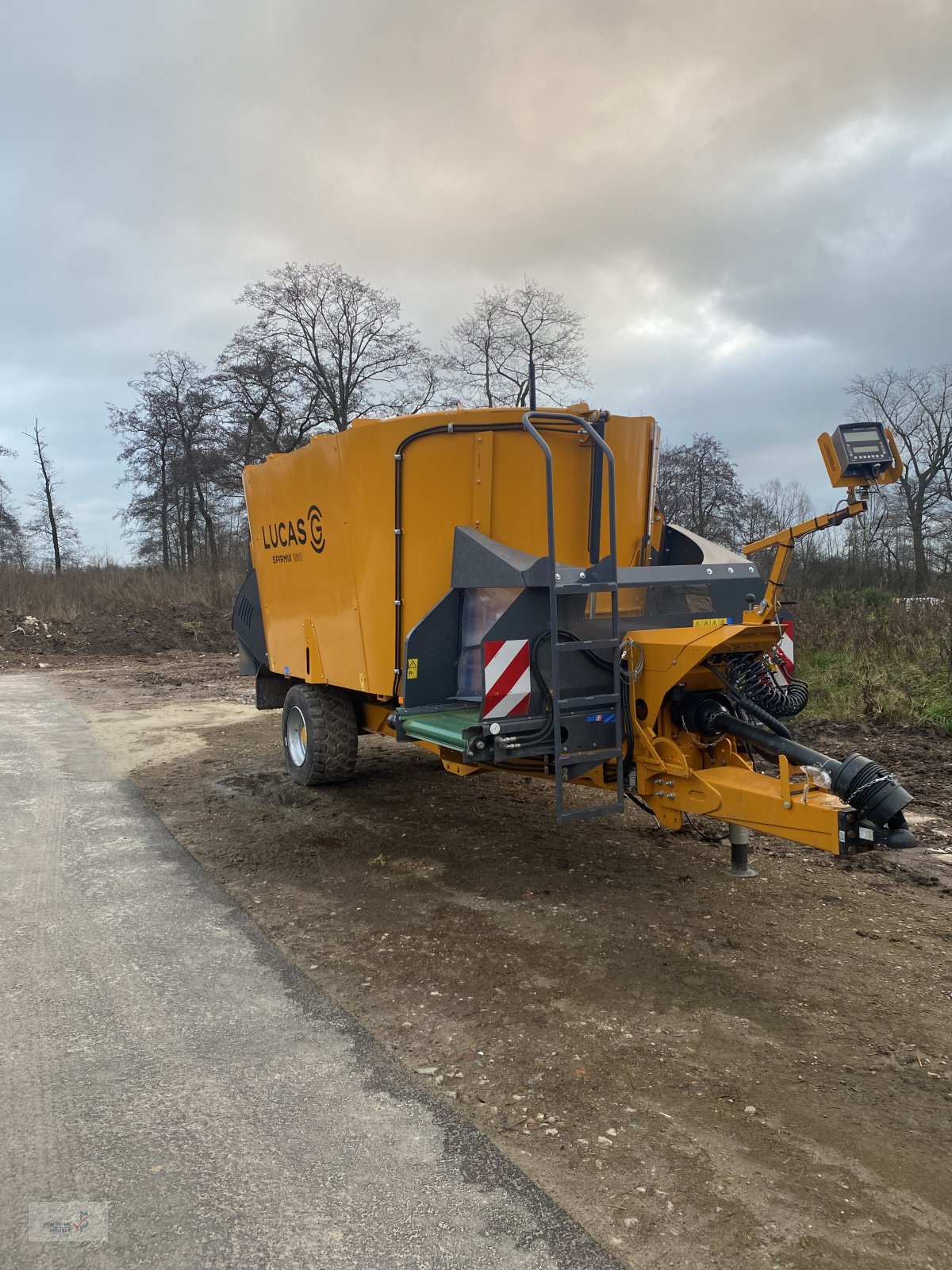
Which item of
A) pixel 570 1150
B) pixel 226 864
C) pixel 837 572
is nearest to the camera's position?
pixel 570 1150

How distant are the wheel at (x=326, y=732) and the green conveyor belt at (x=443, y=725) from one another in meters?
1.65

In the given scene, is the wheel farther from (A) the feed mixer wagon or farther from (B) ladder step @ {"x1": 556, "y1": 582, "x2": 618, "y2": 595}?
(B) ladder step @ {"x1": 556, "y1": 582, "x2": 618, "y2": 595}

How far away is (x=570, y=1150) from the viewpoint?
264 centimetres

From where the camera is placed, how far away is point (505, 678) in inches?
168

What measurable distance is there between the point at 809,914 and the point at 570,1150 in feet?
7.73

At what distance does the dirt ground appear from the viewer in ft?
7.99

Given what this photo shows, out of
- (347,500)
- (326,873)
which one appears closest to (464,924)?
(326,873)

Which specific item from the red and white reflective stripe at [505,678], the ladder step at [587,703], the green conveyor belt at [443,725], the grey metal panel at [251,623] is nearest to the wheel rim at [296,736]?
the grey metal panel at [251,623]

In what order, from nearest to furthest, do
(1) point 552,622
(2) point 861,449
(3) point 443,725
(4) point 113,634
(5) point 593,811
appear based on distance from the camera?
(1) point 552,622 → (2) point 861,449 → (5) point 593,811 → (3) point 443,725 → (4) point 113,634

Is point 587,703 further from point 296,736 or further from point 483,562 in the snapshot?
point 296,736

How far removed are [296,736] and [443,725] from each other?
2.69 meters

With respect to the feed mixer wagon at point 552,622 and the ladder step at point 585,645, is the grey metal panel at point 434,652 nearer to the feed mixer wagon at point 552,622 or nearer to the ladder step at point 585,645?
the feed mixer wagon at point 552,622

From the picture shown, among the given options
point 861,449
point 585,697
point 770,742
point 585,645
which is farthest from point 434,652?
point 861,449

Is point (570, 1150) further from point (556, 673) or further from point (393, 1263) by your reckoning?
point (556, 673)
